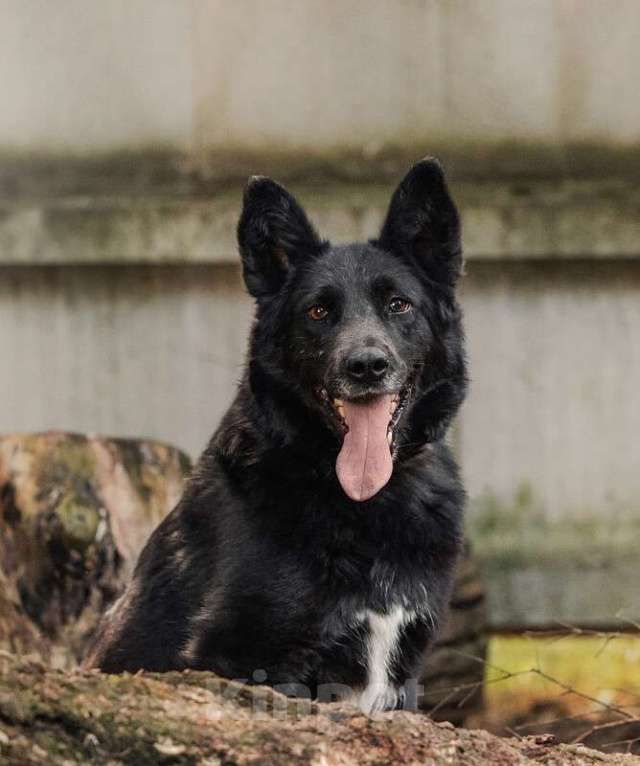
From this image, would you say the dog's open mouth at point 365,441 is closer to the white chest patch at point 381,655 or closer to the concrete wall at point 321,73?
the white chest patch at point 381,655

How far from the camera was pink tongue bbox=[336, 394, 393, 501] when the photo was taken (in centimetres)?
402

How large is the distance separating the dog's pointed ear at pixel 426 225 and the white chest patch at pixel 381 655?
116 centimetres

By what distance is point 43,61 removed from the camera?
711 centimetres

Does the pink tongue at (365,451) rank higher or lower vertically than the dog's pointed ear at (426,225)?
lower

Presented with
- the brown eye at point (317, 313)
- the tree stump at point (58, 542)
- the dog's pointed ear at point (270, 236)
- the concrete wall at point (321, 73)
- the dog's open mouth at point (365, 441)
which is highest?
the concrete wall at point (321, 73)

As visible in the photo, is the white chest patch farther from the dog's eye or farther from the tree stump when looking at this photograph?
the tree stump

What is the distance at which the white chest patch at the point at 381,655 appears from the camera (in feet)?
12.8

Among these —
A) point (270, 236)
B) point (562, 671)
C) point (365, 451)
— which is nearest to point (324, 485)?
point (365, 451)

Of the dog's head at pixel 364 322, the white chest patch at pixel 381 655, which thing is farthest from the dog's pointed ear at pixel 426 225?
the white chest patch at pixel 381 655

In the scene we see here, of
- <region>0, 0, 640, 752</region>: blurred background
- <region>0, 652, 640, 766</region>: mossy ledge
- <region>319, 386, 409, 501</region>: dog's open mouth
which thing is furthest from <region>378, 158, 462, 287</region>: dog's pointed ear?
<region>0, 0, 640, 752</region>: blurred background

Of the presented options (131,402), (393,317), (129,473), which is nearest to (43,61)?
(131,402)

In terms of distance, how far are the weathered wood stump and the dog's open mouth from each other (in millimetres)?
1288

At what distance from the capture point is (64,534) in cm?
523

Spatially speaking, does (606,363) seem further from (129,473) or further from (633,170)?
(129,473)
